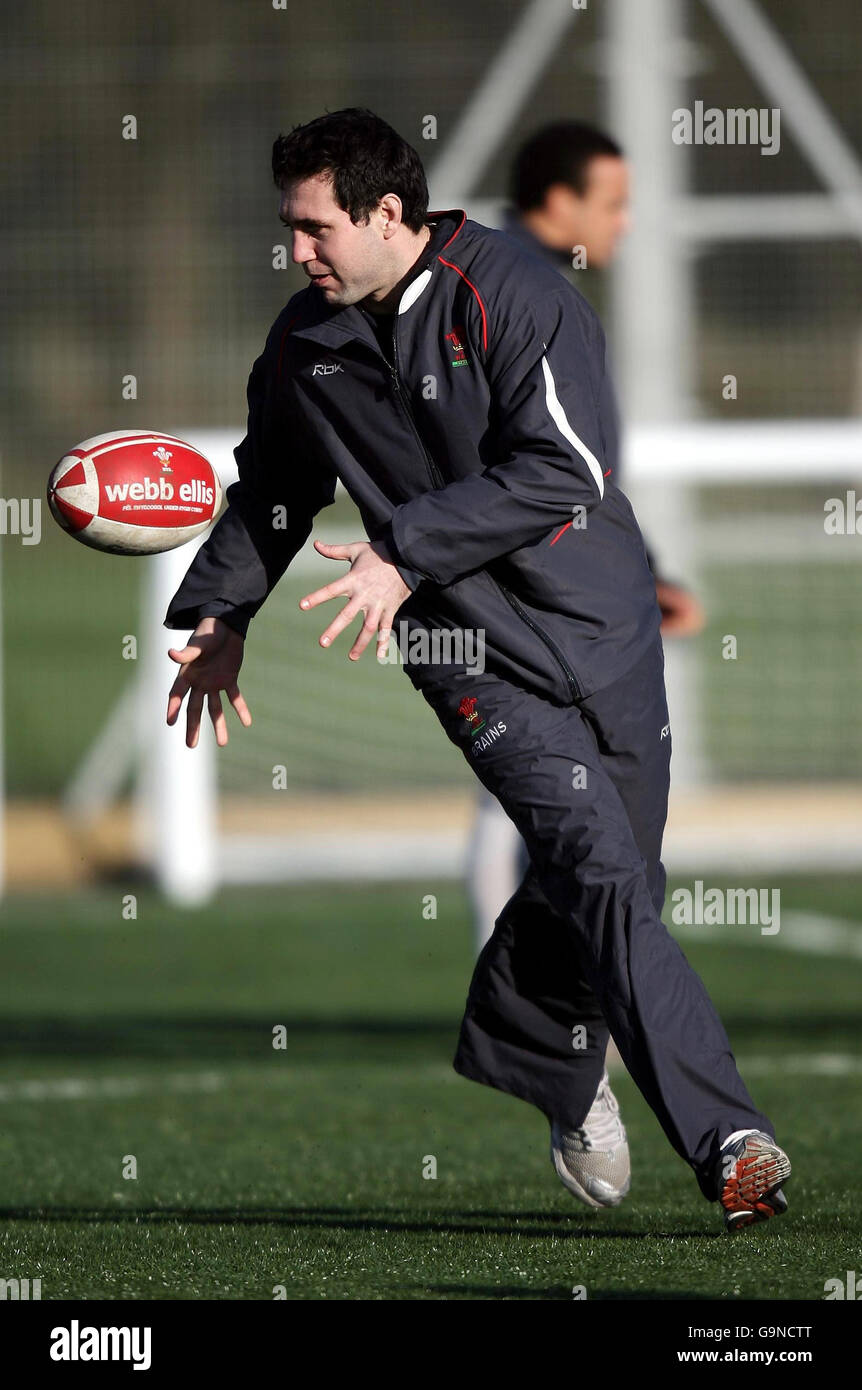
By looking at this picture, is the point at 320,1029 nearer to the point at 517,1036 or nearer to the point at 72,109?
the point at 517,1036

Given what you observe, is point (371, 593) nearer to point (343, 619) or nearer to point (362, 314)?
point (343, 619)

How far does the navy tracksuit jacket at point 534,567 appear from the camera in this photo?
12.7 feet

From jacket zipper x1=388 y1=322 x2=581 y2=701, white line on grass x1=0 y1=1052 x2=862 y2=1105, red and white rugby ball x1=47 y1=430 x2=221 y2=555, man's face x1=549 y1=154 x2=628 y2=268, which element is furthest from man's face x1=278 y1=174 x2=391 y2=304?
white line on grass x1=0 y1=1052 x2=862 y2=1105

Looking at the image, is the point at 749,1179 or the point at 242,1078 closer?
the point at 749,1179

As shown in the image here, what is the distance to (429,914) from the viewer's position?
10.1 meters

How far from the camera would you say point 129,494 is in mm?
4402

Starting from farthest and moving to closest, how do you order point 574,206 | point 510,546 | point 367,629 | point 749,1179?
1. point 574,206
2. point 510,546
3. point 367,629
4. point 749,1179

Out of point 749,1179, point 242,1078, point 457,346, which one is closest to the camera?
point 749,1179

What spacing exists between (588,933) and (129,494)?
1324mm

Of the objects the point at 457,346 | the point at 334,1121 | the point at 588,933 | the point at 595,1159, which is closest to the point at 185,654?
the point at 457,346

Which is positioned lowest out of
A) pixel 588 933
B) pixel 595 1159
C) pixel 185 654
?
pixel 595 1159

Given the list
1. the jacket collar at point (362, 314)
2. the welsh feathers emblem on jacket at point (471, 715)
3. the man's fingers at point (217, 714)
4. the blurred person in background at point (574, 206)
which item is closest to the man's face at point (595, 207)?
the blurred person in background at point (574, 206)
